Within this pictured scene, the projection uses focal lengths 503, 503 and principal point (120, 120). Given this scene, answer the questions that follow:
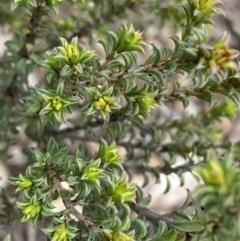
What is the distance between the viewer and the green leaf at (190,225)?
2.92 feet

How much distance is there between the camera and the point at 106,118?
1.11 metres

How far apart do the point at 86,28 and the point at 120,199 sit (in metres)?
0.74

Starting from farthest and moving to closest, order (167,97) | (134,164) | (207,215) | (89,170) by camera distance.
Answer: (134,164) → (167,97) → (89,170) → (207,215)

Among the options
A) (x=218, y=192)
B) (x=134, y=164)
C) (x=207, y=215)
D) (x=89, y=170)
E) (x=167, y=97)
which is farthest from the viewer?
(x=134, y=164)

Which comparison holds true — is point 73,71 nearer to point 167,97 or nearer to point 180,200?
point 167,97

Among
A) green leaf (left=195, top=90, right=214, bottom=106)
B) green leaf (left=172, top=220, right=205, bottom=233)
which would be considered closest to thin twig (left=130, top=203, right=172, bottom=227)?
green leaf (left=172, top=220, right=205, bottom=233)

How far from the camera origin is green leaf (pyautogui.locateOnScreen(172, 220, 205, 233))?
2.92 ft

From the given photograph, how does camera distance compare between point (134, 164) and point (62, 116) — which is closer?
point (62, 116)

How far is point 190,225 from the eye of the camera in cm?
91

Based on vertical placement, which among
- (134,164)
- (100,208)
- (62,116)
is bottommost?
Answer: (134,164)

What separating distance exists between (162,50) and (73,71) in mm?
199

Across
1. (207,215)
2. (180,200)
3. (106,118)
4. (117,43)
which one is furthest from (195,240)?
(180,200)

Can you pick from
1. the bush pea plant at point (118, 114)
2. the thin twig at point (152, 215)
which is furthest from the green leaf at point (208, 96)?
the thin twig at point (152, 215)

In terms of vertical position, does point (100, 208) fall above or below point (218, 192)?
below
